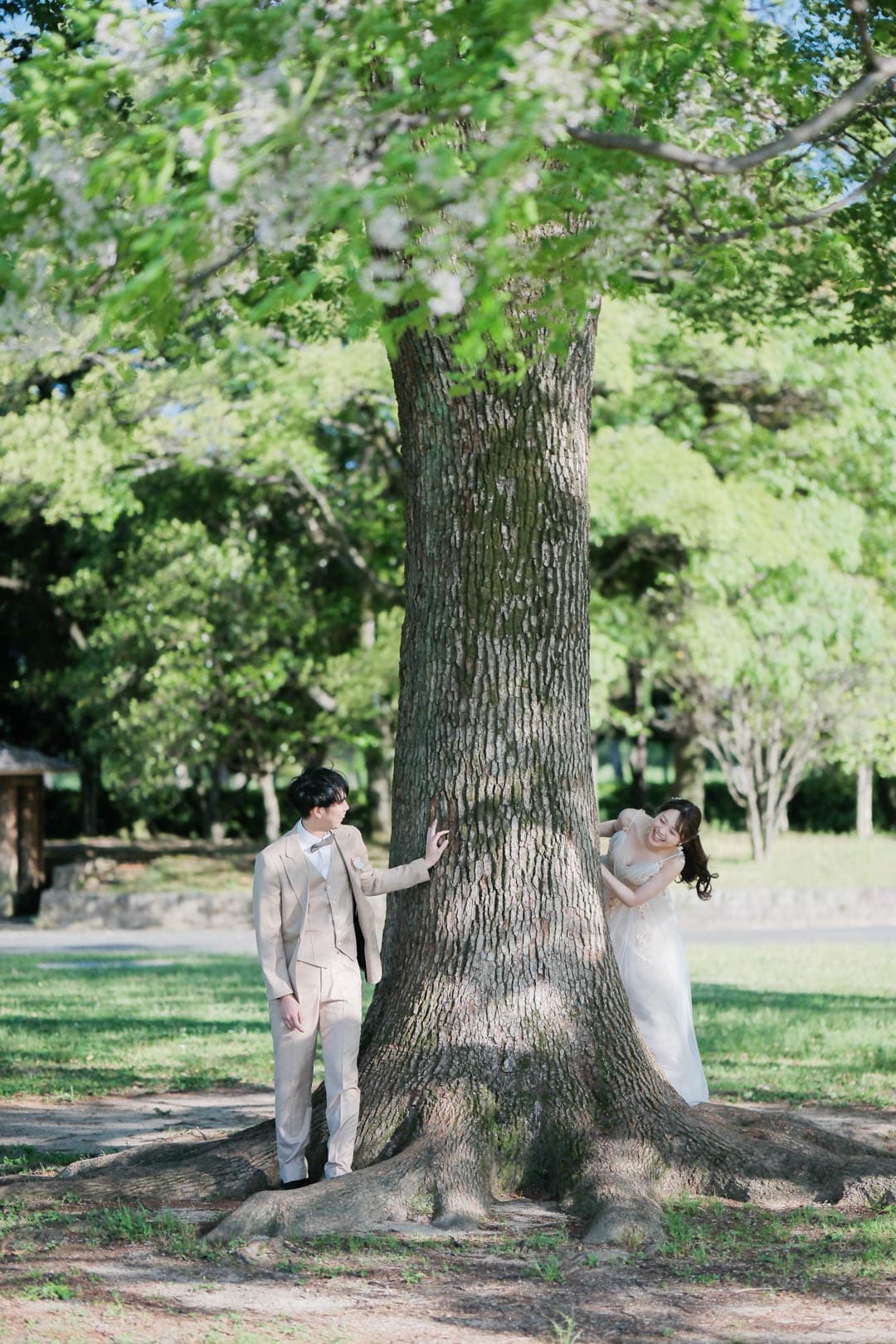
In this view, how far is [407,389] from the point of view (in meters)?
7.23

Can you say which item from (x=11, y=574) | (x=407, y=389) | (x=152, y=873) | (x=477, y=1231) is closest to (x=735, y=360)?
(x=152, y=873)

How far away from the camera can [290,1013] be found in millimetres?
6832

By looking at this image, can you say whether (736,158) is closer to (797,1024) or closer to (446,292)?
(446,292)

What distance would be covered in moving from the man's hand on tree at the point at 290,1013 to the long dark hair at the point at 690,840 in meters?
2.67

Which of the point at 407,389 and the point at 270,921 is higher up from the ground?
the point at 407,389

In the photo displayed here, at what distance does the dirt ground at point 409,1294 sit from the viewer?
5180 millimetres

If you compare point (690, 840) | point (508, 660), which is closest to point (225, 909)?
point (690, 840)

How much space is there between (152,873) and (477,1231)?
2220 centimetres

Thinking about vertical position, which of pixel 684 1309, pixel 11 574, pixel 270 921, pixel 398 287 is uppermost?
pixel 11 574

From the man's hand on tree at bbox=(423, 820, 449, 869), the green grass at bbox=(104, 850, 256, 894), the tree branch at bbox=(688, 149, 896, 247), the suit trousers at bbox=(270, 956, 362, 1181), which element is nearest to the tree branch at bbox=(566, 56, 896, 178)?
→ the tree branch at bbox=(688, 149, 896, 247)

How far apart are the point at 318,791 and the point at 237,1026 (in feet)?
22.8

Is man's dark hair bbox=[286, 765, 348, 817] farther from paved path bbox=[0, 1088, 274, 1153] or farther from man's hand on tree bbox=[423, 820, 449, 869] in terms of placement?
paved path bbox=[0, 1088, 274, 1153]

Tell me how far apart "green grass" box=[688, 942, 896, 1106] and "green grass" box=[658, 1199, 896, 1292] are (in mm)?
3348

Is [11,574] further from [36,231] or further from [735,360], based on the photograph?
[36,231]
